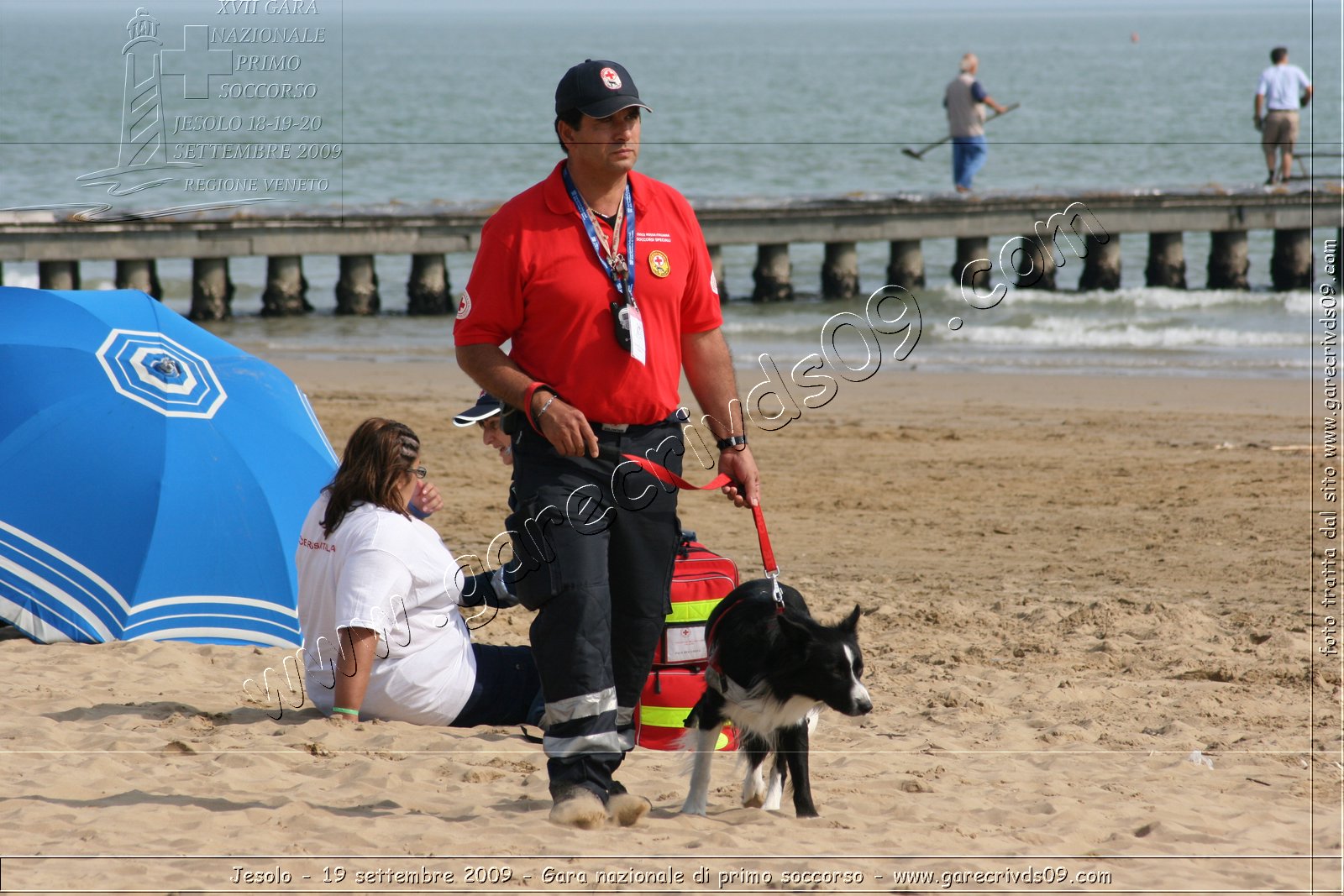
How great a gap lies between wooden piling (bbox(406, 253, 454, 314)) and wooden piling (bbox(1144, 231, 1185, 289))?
11.3 meters

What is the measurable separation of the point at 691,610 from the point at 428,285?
16.5m

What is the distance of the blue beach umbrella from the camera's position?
5730 millimetres

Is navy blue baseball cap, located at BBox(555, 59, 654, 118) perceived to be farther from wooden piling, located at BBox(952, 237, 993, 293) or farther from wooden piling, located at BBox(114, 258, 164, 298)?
wooden piling, located at BBox(952, 237, 993, 293)

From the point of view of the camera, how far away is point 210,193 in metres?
28.7

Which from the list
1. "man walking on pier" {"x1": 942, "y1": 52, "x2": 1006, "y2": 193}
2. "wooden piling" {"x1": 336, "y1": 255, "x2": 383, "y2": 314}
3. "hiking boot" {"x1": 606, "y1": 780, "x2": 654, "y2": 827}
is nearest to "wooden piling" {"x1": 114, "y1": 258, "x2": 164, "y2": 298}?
"wooden piling" {"x1": 336, "y1": 255, "x2": 383, "y2": 314}

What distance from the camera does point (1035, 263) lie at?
71.8 feet

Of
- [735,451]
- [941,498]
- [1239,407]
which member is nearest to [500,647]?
[735,451]

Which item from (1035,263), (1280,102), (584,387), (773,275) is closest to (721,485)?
(584,387)

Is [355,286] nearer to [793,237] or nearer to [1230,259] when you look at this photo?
[793,237]

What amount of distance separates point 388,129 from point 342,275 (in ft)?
121

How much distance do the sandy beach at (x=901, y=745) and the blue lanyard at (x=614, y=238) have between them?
152 centimetres

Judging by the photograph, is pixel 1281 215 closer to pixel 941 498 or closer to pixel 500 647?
pixel 941 498

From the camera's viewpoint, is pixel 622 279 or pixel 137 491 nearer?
pixel 622 279

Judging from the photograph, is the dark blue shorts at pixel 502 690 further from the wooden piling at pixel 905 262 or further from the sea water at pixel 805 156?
the wooden piling at pixel 905 262
